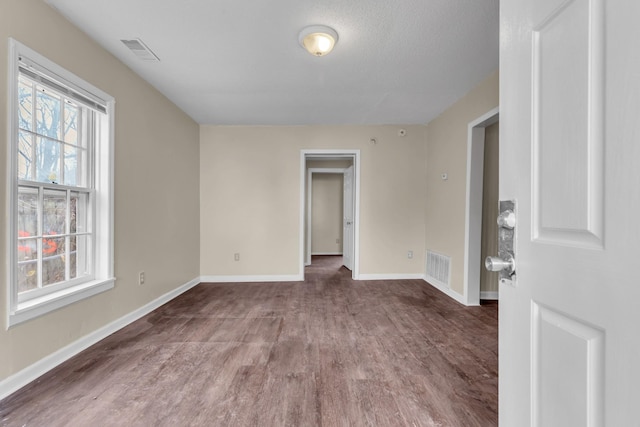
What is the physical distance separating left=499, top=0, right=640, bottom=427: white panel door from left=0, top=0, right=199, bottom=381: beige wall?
2437 millimetres

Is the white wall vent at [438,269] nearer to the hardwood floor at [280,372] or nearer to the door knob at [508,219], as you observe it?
the hardwood floor at [280,372]

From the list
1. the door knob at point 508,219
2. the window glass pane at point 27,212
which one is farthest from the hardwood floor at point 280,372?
the door knob at point 508,219

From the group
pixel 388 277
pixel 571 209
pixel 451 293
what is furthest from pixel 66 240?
pixel 451 293

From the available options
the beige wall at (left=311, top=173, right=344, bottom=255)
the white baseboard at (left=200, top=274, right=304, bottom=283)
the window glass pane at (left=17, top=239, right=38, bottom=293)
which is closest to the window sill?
the window glass pane at (left=17, top=239, right=38, bottom=293)

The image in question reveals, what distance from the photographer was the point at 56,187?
2002 millimetres

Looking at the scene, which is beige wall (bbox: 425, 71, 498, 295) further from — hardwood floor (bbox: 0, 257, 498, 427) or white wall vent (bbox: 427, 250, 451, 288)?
hardwood floor (bbox: 0, 257, 498, 427)

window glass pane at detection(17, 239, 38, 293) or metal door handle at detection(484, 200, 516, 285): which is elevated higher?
metal door handle at detection(484, 200, 516, 285)

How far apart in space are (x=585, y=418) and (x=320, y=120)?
393 cm

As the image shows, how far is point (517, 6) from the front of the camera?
73cm

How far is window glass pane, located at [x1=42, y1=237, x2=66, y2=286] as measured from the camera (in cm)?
197

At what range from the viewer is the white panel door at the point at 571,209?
0.46 metres

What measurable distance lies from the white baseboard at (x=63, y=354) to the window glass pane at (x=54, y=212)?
82cm

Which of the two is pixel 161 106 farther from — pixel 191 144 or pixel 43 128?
pixel 43 128

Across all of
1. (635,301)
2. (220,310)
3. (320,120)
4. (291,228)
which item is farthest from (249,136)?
(635,301)
